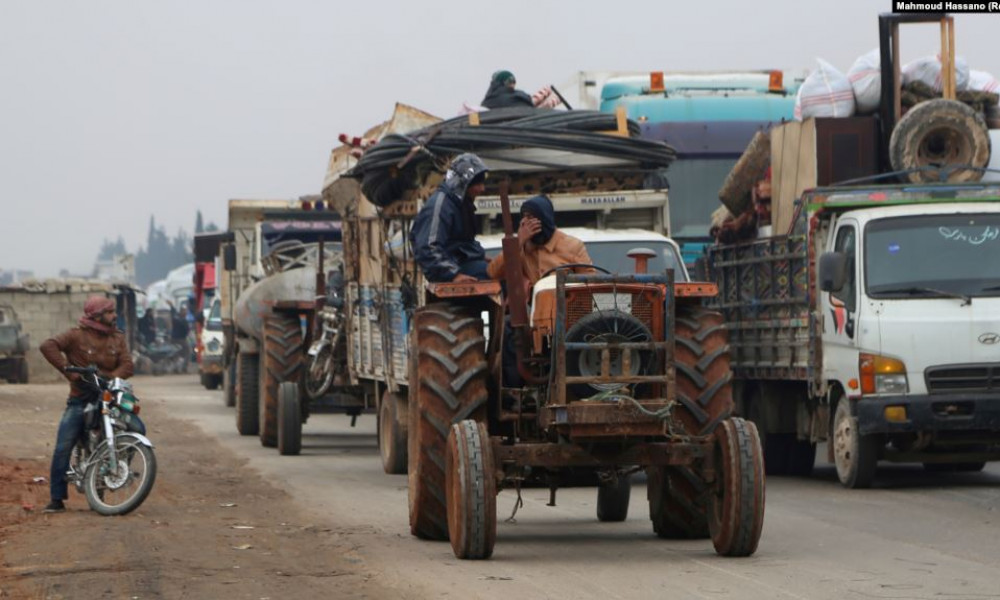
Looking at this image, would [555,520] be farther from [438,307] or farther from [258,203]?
[258,203]

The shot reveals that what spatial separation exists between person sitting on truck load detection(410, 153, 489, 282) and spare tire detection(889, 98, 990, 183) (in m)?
6.10

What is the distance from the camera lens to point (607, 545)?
11836mm

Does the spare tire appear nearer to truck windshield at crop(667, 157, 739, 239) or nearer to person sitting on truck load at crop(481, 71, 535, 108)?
person sitting on truck load at crop(481, 71, 535, 108)

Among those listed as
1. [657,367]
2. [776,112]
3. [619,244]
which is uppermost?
[776,112]

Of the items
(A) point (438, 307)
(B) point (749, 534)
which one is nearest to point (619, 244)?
(A) point (438, 307)

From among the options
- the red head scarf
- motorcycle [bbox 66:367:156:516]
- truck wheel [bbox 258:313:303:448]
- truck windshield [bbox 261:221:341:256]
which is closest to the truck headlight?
motorcycle [bbox 66:367:156:516]

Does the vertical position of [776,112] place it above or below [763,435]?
above

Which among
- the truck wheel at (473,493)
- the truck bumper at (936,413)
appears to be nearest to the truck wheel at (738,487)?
the truck wheel at (473,493)

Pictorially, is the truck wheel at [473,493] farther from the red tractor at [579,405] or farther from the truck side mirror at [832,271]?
the truck side mirror at [832,271]

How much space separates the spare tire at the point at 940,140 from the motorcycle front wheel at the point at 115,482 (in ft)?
24.3

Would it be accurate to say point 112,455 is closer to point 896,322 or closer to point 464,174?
point 464,174

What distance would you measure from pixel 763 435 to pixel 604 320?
7.66 meters

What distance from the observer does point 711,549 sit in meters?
11.5

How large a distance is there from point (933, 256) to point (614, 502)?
4.18 m
